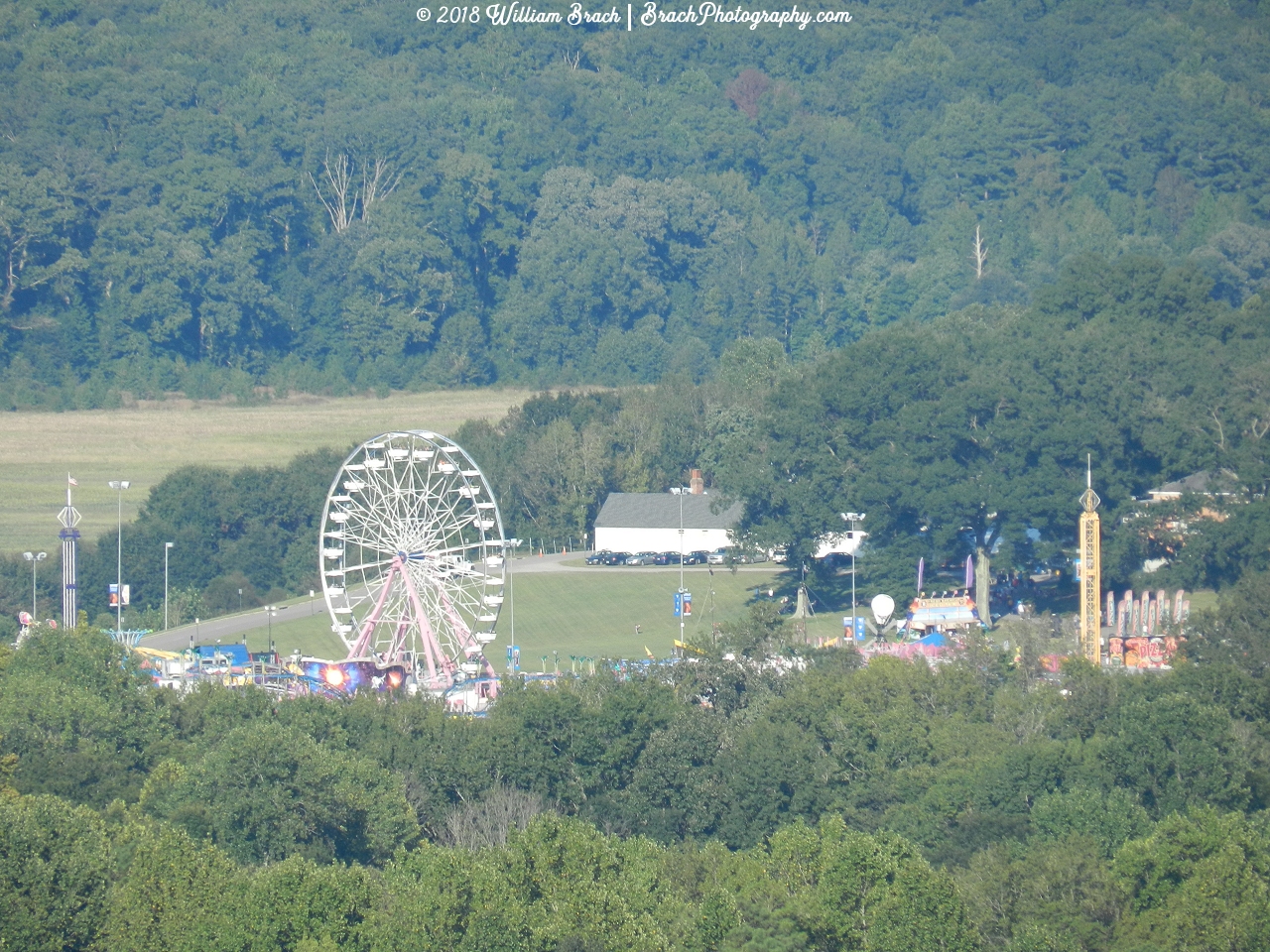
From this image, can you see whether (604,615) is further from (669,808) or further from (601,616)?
(669,808)

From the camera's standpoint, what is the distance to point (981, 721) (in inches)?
2808

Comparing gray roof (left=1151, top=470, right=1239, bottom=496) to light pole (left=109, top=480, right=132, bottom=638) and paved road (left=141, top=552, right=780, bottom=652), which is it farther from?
light pole (left=109, top=480, right=132, bottom=638)

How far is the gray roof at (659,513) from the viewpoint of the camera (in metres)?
118

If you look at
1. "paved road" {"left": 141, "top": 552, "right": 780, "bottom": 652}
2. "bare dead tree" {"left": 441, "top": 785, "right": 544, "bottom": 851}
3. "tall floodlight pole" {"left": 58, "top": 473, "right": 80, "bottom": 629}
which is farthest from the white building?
"bare dead tree" {"left": 441, "top": 785, "right": 544, "bottom": 851}

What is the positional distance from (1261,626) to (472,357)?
109467 mm

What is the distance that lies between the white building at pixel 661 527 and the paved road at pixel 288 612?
6.28 feet

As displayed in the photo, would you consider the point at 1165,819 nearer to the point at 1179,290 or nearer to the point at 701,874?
the point at 701,874

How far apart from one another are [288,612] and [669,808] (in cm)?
4397

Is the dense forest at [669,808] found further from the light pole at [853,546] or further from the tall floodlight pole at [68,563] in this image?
the light pole at [853,546]

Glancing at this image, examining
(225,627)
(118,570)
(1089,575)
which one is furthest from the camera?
(118,570)

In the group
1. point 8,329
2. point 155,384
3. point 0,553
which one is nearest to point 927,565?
point 0,553

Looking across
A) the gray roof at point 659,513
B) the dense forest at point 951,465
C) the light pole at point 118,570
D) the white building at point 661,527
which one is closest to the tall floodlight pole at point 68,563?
the light pole at point 118,570

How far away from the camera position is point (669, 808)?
6581cm

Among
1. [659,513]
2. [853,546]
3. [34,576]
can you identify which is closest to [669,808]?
[853,546]
